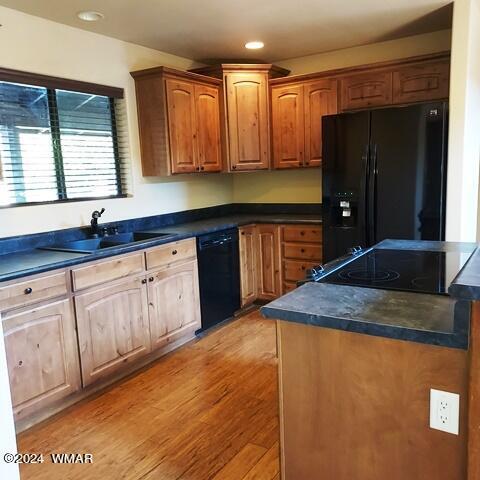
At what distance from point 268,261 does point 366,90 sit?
5.79ft

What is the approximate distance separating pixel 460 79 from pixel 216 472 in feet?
9.61

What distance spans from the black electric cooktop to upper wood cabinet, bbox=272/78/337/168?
6.93 ft

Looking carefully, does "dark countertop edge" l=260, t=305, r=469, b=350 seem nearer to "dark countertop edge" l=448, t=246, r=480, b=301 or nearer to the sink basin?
Result: "dark countertop edge" l=448, t=246, r=480, b=301

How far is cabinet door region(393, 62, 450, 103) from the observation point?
11.3ft

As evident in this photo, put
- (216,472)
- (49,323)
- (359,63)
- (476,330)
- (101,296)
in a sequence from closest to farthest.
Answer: (476,330), (216,472), (49,323), (101,296), (359,63)

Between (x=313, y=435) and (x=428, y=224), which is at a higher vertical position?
(x=428, y=224)

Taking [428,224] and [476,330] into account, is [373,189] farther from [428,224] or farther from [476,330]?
[476,330]

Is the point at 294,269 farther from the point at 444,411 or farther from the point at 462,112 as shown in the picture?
the point at 444,411

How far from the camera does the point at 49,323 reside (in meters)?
2.48

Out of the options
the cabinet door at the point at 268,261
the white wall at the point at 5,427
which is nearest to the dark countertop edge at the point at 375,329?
the white wall at the point at 5,427

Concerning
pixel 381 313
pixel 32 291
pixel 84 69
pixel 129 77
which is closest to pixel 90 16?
pixel 84 69

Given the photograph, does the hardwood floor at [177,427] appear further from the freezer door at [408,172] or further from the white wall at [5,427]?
the freezer door at [408,172]

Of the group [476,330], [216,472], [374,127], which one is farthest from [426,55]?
[216,472]

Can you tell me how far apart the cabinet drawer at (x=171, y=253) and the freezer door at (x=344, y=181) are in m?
1.14
